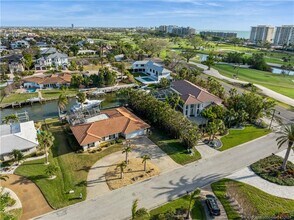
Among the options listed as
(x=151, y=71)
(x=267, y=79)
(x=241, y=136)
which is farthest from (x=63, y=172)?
(x=267, y=79)

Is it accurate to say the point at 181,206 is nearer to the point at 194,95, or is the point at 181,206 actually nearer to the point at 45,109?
the point at 194,95

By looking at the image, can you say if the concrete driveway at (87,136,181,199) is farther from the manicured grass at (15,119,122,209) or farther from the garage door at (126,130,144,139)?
the garage door at (126,130,144,139)

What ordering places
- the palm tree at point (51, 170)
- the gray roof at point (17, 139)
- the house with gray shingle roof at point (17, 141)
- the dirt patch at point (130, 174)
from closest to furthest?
the dirt patch at point (130, 174) → the palm tree at point (51, 170) → the house with gray shingle roof at point (17, 141) → the gray roof at point (17, 139)

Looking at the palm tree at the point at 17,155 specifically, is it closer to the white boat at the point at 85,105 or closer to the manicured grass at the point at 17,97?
the white boat at the point at 85,105

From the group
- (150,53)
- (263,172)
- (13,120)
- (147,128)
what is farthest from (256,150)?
(150,53)

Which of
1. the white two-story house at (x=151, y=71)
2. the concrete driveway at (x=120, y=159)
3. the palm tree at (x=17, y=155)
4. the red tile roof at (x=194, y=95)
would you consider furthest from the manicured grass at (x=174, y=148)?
the white two-story house at (x=151, y=71)

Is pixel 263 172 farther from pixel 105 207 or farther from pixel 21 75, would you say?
pixel 21 75

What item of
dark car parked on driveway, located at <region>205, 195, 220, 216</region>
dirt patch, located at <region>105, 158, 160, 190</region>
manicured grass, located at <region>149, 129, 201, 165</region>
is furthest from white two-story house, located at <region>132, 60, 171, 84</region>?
dark car parked on driveway, located at <region>205, 195, 220, 216</region>
